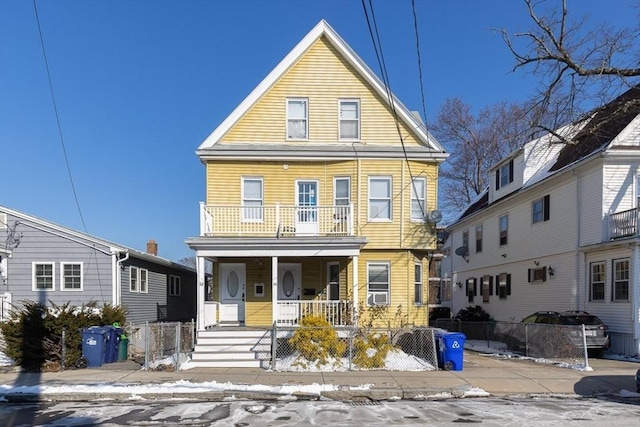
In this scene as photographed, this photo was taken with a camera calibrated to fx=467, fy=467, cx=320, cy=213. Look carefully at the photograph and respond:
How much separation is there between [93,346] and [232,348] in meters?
3.60

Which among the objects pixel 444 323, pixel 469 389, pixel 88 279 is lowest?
pixel 444 323

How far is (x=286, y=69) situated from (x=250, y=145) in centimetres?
301

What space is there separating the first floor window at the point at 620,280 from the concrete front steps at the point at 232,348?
445 inches

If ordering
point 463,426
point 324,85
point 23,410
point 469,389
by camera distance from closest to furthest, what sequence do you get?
1. point 463,426
2. point 23,410
3. point 469,389
4. point 324,85

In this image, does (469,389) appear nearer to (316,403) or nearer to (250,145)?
(316,403)

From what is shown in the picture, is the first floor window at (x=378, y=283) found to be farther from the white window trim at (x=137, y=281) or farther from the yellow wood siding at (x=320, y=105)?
the white window trim at (x=137, y=281)

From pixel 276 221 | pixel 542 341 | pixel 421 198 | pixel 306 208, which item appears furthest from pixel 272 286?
pixel 542 341

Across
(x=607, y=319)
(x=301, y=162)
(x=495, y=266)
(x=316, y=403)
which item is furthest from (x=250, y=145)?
(x=495, y=266)

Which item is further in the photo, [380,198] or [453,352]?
[380,198]

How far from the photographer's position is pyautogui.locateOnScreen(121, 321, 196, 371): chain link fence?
1182 cm

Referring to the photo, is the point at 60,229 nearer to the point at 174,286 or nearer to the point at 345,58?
the point at 174,286

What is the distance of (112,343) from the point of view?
42.4 ft

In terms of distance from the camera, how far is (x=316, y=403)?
880 cm

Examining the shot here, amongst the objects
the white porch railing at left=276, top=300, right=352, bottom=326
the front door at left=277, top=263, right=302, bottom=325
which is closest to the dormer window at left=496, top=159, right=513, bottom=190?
the front door at left=277, top=263, right=302, bottom=325
